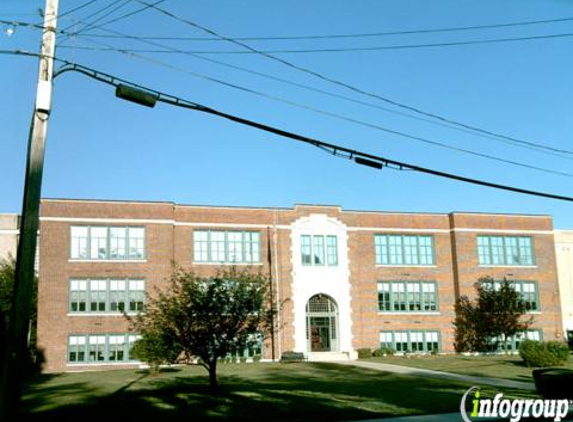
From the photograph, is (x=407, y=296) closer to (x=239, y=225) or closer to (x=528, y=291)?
(x=528, y=291)

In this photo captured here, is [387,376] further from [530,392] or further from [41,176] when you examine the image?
[41,176]

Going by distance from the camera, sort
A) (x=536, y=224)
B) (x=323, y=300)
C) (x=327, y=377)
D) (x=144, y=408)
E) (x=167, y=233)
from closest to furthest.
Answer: (x=144, y=408) → (x=327, y=377) → (x=167, y=233) → (x=323, y=300) → (x=536, y=224)

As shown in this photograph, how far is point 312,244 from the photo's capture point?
46.7 m

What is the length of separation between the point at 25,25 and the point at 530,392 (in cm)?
1869

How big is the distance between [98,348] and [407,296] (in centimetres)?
2157

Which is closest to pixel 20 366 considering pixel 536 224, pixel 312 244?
pixel 312 244

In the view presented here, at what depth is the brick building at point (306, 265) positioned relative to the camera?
41.3 metres

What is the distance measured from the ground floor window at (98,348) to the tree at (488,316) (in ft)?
75.7

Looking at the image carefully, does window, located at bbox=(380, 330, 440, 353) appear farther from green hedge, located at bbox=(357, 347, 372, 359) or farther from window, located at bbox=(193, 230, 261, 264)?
window, located at bbox=(193, 230, 261, 264)

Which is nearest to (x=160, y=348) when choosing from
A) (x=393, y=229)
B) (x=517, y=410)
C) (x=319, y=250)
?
(x=517, y=410)

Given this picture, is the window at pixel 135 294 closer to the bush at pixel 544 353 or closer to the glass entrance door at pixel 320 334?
the glass entrance door at pixel 320 334

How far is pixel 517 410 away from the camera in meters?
17.1

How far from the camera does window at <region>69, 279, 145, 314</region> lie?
135 ft

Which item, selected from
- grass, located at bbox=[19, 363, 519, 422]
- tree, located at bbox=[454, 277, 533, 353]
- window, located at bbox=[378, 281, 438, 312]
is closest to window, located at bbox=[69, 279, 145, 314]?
grass, located at bbox=[19, 363, 519, 422]
